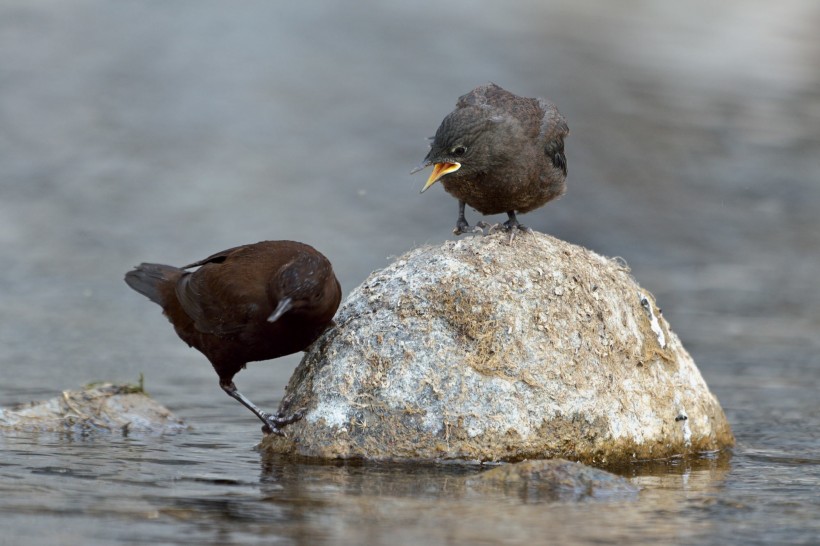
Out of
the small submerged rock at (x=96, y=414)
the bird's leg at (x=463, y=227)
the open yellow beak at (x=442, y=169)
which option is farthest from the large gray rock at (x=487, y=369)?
the small submerged rock at (x=96, y=414)

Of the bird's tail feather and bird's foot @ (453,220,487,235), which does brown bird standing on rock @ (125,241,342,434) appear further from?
bird's foot @ (453,220,487,235)

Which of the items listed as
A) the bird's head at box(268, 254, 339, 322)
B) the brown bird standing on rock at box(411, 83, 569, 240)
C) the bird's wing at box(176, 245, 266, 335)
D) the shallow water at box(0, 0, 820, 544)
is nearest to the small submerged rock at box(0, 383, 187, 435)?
the shallow water at box(0, 0, 820, 544)

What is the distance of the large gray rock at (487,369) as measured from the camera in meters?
6.93

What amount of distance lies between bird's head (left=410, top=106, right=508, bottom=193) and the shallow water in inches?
83.0

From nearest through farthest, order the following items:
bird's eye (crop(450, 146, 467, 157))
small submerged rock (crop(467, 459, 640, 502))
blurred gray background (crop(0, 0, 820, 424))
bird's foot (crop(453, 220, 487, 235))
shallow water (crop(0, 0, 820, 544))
Answer: shallow water (crop(0, 0, 820, 544))
small submerged rock (crop(467, 459, 640, 502))
bird's eye (crop(450, 146, 467, 157))
bird's foot (crop(453, 220, 487, 235))
blurred gray background (crop(0, 0, 820, 424))

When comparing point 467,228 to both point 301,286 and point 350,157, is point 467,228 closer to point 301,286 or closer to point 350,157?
point 301,286

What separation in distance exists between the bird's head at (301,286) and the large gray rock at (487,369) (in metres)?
0.44

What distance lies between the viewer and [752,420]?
9.59m

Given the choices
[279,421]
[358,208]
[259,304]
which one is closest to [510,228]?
[259,304]

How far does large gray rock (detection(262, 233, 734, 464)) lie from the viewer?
693 cm

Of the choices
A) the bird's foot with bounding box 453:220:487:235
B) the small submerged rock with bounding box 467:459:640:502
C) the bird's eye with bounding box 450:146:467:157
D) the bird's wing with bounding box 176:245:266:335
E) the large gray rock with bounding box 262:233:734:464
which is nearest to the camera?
the small submerged rock with bounding box 467:459:640:502

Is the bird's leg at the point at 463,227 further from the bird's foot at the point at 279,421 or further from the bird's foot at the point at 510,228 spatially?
the bird's foot at the point at 279,421

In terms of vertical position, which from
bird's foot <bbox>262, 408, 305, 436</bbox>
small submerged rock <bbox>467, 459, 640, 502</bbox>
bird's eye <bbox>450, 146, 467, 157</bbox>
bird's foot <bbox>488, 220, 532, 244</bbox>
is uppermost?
bird's eye <bbox>450, 146, 467, 157</bbox>

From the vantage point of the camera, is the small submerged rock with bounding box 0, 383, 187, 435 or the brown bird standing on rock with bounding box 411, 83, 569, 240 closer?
the brown bird standing on rock with bounding box 411, 83, 569, 240
